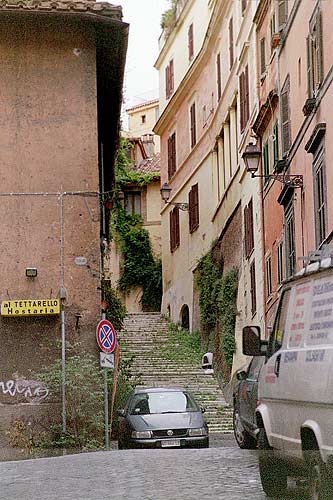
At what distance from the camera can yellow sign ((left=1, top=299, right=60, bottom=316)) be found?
69.7ft

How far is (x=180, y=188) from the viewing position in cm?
4331

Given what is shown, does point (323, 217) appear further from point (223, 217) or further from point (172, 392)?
point (223, 217)

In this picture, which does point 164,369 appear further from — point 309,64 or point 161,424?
point 309,64

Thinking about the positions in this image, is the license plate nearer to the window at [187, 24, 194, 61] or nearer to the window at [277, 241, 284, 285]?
the window at [277, 241, 284, 285]

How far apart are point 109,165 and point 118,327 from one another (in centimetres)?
390

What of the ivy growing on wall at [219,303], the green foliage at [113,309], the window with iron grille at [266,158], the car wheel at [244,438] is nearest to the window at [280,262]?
the car wheel at [244,438]

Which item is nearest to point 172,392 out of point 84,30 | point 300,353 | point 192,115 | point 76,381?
point 76,381

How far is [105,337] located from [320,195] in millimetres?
5239

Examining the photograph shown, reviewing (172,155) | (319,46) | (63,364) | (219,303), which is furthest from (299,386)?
(172,155)

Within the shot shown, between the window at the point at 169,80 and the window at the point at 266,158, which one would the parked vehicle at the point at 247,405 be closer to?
the window at the point at 266,158

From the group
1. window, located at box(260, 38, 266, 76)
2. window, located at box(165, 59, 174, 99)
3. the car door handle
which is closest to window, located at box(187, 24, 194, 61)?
window, located at box(165, 59, 174, 99)

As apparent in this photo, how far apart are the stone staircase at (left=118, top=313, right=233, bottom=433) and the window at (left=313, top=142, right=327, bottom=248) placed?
10.2 metres

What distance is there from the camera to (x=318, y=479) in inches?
321

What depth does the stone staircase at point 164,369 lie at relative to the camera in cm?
2820
